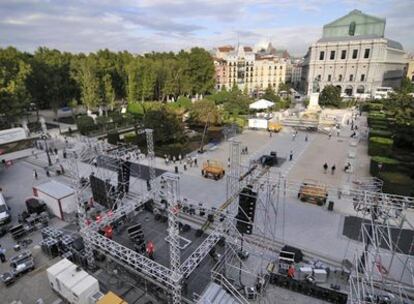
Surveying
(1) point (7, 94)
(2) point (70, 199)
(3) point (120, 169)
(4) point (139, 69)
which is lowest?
(2) point (70, 199)

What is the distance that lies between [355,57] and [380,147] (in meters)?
66.3

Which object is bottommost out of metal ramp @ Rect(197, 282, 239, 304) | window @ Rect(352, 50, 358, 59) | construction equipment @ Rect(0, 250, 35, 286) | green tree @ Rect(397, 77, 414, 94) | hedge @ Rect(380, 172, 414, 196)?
construction equipment @ Rect(0, 250, 35, 286)

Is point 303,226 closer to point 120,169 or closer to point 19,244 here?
point 120,169

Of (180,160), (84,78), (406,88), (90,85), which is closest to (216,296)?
(180,160)

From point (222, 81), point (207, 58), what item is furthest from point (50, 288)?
point (222, 81)

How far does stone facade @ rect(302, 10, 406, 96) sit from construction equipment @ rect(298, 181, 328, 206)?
70.7m

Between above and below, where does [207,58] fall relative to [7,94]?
above

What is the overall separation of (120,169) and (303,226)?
14.9m

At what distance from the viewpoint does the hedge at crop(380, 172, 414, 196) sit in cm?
2220

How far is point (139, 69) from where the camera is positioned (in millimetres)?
58688

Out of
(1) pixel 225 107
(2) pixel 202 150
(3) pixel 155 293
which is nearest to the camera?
(3) pixel 155 293

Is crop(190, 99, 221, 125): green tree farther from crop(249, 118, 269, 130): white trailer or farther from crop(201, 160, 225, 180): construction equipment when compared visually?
crop(201, 160, 225, 180): construction equipment

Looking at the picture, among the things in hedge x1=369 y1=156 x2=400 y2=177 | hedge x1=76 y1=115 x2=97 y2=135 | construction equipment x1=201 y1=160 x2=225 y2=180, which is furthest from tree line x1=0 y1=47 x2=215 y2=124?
hedge x1=369 y1=156 x2=400 y2=177

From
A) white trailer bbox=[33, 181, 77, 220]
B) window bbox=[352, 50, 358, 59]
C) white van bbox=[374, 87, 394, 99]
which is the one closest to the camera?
white trailer bbox=[33, 181, 77, 220]
